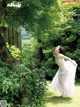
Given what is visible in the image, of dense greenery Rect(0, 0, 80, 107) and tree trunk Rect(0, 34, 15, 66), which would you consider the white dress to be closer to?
dense greenery Rect(0, 0, 80, 107)

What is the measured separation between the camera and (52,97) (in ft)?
34.8

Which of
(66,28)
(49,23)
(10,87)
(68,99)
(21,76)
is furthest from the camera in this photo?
(66,28)

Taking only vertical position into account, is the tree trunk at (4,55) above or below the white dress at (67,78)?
above

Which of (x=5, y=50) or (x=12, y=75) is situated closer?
(x=12, y=75)

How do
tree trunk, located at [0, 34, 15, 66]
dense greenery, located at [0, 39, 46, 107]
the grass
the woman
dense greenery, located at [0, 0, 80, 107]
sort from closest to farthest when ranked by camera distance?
dense greenery, located at [0, 39, 46, 107] → dense greenery, located at [0, 0, 80, 107] → tree trunk, located at [0, 34, 15, 66] → the grass → the woman

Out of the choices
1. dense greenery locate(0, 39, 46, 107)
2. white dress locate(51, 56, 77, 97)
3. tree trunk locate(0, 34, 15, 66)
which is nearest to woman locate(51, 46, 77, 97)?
white dress locate(51, 56, 77, 97)

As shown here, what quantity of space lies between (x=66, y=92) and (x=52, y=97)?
0.44 metres

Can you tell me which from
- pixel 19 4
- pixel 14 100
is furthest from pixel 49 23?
pixel 14 100

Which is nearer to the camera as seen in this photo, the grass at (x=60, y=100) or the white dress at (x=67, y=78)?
the grass at (x=60, y=100)

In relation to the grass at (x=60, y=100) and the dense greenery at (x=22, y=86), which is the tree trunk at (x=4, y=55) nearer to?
the dense greenery at (x=22, y=86)

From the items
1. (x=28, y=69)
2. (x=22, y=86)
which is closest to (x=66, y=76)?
(x=28, y=69)

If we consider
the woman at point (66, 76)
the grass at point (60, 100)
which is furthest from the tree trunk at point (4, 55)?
the woman at point (66, 76)

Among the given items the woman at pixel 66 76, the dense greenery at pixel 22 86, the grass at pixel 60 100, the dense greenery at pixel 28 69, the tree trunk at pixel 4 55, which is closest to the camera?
the dense greenery at pixel 22 86

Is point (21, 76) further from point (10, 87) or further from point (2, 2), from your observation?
point (2, 2)
